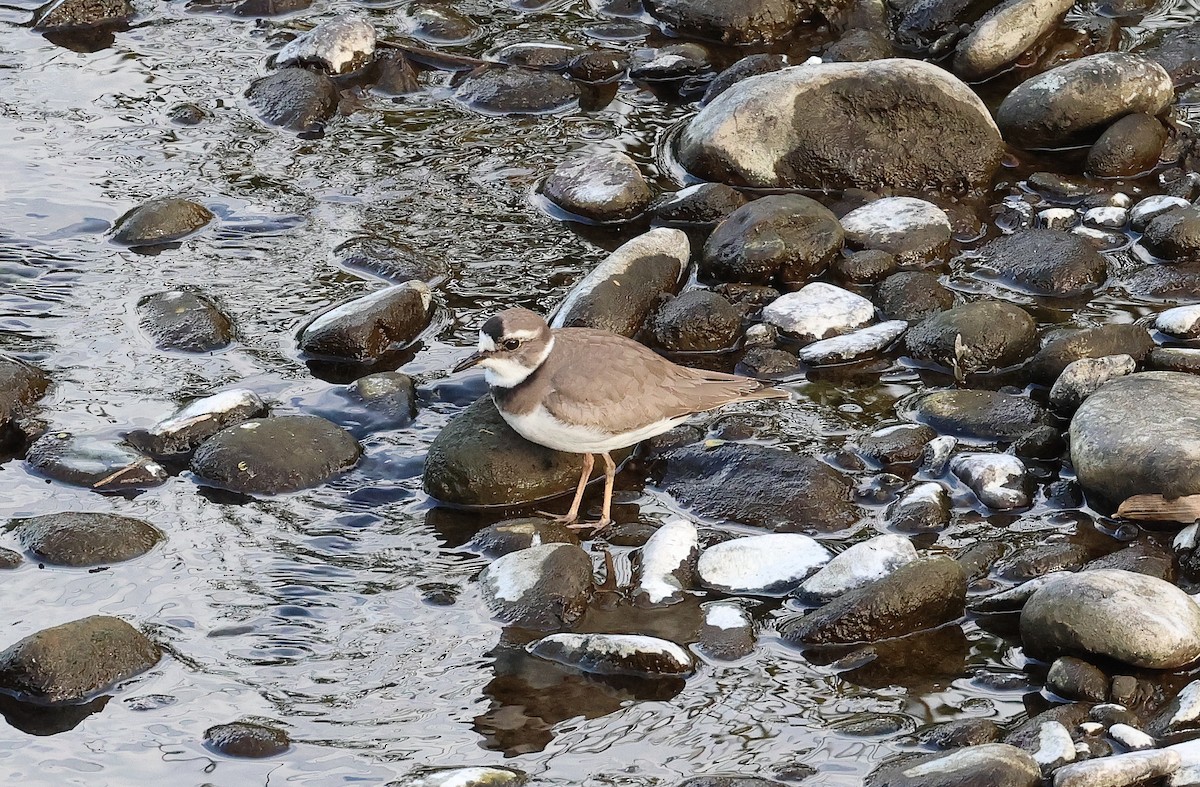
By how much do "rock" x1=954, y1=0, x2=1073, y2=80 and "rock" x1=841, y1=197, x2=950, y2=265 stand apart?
6.80 feet

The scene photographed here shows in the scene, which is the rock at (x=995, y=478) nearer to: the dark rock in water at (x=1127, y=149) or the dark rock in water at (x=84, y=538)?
the dark rock in water at (x=1127, y=149)

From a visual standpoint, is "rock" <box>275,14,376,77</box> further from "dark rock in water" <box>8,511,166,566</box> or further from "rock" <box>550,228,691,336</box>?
"dark rock in water" <box>8,511,166,566</box>

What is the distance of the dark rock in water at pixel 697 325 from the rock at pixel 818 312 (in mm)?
267

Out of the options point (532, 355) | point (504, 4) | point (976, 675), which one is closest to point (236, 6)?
point (504, 4)

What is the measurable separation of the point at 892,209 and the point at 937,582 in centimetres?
366

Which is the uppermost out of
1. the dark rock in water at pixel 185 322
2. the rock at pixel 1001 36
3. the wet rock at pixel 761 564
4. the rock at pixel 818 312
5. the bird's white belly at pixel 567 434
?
the rock at pixel 1001 36

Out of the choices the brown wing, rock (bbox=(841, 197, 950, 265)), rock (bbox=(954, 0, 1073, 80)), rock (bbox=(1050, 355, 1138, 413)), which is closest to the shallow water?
the brown wing

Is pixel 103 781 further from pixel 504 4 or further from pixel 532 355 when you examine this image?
pixel 504 4

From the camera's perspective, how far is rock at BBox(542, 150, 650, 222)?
30.1 feet

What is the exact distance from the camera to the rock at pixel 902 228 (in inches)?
341

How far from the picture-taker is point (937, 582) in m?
5.82

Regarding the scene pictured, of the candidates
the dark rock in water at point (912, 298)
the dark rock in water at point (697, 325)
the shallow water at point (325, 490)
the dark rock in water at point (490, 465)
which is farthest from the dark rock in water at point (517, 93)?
the dark rock in water at point (490, 465)

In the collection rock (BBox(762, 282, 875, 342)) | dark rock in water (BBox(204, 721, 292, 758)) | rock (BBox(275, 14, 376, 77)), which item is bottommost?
dark rock in water (BBox(204, 721, 292, 758))

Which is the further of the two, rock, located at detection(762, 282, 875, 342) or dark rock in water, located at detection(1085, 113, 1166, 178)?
dark rock in water, located at detection(1085, 113, 1166, 178)
